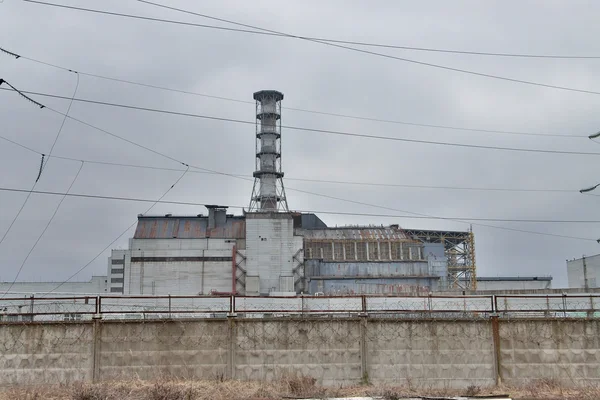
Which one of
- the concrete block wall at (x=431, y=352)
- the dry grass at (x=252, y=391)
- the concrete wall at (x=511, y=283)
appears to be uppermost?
the concrete wall at (x=511, y=283)

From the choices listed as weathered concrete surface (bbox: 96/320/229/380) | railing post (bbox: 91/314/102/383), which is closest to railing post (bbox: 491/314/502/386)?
weathered concrete surface (bbox: 96/320/229/380)

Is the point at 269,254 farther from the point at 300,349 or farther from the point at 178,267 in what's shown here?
the point at 300,349

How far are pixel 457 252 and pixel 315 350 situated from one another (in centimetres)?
6410

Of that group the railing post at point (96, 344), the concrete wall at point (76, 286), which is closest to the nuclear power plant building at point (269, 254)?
the concrete wall at point (76, 286)

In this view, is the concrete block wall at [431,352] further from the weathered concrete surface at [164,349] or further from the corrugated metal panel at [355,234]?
the corrugated metal panel at [355,234]

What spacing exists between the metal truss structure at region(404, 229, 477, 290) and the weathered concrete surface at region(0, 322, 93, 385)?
201 ft

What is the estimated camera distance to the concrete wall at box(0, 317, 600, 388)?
57.4 ft

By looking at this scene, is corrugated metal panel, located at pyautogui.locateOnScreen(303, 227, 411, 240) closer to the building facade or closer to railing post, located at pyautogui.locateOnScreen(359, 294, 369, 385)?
the building facade

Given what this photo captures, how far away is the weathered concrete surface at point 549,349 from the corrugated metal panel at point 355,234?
51113 millimetres

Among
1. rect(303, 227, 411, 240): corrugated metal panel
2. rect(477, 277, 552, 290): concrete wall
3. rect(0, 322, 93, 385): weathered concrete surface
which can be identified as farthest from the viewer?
rect(477, 277, 552, 290): concrete wall

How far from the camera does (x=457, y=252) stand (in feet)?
258

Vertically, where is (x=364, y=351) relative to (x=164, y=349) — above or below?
below

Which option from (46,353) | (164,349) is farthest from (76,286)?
(164,349)

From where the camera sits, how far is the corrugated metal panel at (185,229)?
210 feet
